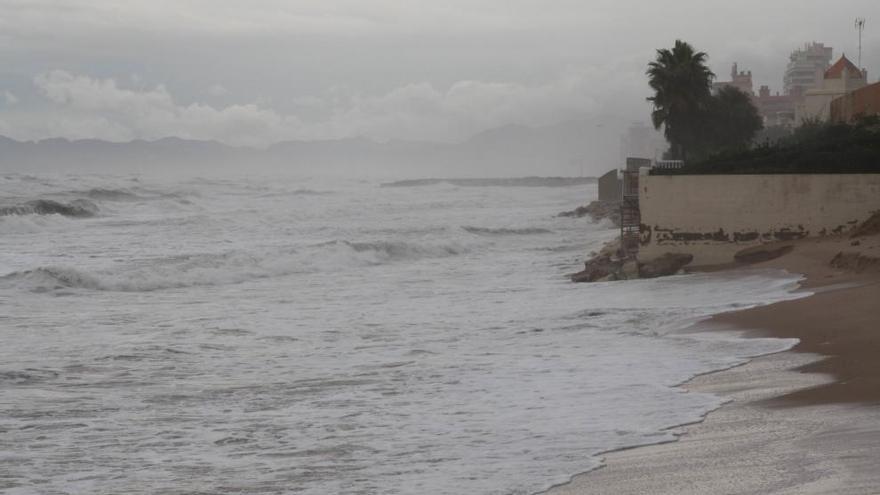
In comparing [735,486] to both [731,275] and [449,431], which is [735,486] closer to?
[449,431]

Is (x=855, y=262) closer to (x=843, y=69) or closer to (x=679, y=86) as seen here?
(x=679, y=86)

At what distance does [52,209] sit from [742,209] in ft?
133

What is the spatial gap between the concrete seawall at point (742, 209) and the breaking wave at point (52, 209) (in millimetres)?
35742

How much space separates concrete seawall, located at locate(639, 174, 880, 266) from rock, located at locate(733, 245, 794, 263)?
0.31 m

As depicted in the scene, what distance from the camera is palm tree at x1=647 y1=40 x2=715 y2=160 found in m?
47.5

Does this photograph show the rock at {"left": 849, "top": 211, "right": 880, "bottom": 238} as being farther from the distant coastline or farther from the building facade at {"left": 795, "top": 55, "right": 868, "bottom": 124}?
the distant coastline

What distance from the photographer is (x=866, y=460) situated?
267 inches

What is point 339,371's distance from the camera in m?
12.8

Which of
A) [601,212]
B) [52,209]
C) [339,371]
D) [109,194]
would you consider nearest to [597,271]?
[339,371]

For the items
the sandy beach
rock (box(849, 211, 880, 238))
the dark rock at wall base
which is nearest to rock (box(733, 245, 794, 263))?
rock (box(849, 211, 880, 238))

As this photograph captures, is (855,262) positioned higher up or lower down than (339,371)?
higher up

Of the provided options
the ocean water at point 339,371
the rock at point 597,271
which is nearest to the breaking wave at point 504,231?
the ocean water at point 339,371

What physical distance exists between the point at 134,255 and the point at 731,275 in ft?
57.1

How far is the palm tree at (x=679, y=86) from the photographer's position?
1870 inches
